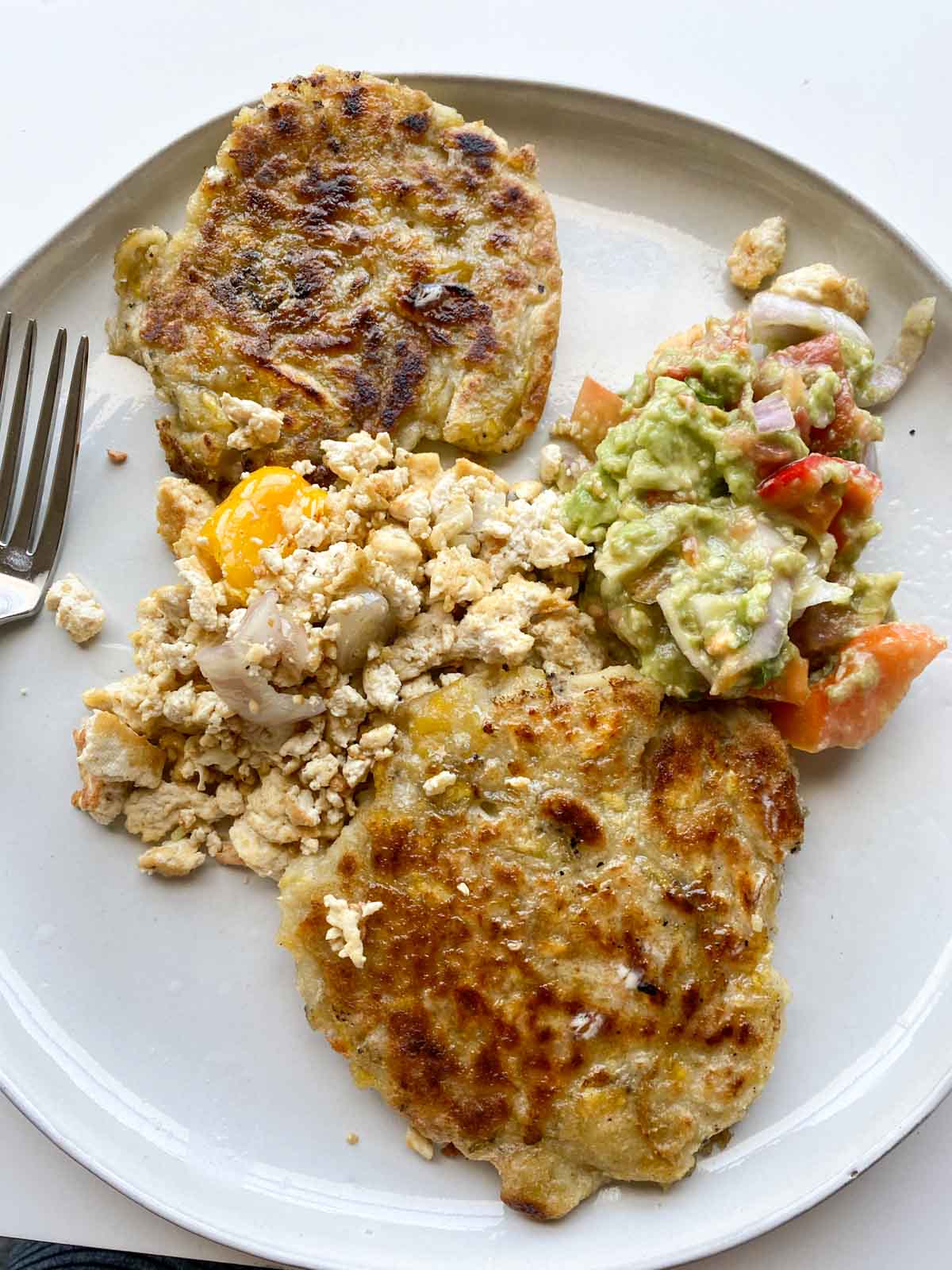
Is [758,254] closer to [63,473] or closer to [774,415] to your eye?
[774,415]

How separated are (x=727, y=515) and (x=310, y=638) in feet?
3.55

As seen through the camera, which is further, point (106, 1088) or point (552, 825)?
point (106, 1088)

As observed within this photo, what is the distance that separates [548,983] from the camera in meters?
2.55

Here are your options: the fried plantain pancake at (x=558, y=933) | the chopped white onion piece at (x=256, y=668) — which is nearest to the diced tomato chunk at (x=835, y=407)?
the fried plantain pancake at (x=558, y=933)

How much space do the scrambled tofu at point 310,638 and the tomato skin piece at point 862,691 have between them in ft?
1.87

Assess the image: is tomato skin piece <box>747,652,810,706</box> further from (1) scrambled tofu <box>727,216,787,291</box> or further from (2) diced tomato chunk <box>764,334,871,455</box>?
(1) scrambled tofu <box>727,216,787,291</box>

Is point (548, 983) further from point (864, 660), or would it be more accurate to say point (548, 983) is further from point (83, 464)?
point (83, 464)

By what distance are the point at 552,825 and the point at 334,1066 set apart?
916mm

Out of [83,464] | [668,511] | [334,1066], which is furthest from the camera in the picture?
[83,464]

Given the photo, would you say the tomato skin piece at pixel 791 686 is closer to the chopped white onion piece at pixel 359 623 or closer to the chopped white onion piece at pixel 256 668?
the chopped white onion piece at pixel 359 623

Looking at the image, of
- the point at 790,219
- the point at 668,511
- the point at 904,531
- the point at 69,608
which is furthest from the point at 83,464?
the point at 904,531

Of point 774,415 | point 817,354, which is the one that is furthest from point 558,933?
point 817,354

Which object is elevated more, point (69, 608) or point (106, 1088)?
point (69, 608)

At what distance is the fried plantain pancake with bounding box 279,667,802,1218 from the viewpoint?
100 inches
